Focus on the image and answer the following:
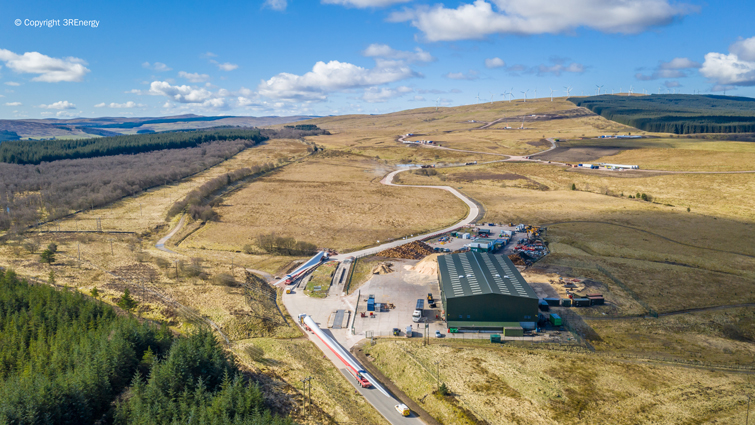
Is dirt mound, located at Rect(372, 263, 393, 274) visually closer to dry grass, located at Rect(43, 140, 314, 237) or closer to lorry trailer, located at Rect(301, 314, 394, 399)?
lorry trailer, located at Rect(301, 314, 394, 399)

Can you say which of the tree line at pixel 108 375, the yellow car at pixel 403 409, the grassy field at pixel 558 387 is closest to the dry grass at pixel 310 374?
the yellow car at pixel 403 409

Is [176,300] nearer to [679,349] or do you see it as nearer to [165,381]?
[165,381]

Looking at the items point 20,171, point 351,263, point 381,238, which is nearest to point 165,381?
point 351,263

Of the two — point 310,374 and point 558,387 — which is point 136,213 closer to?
point 310,374

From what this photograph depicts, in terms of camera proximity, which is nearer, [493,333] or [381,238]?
[493,333]

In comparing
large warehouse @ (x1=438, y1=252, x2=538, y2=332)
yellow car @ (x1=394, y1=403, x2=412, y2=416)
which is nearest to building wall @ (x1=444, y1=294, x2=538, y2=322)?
large warehouse @ (x1=438, y1=252, x2=538, y2=332)
